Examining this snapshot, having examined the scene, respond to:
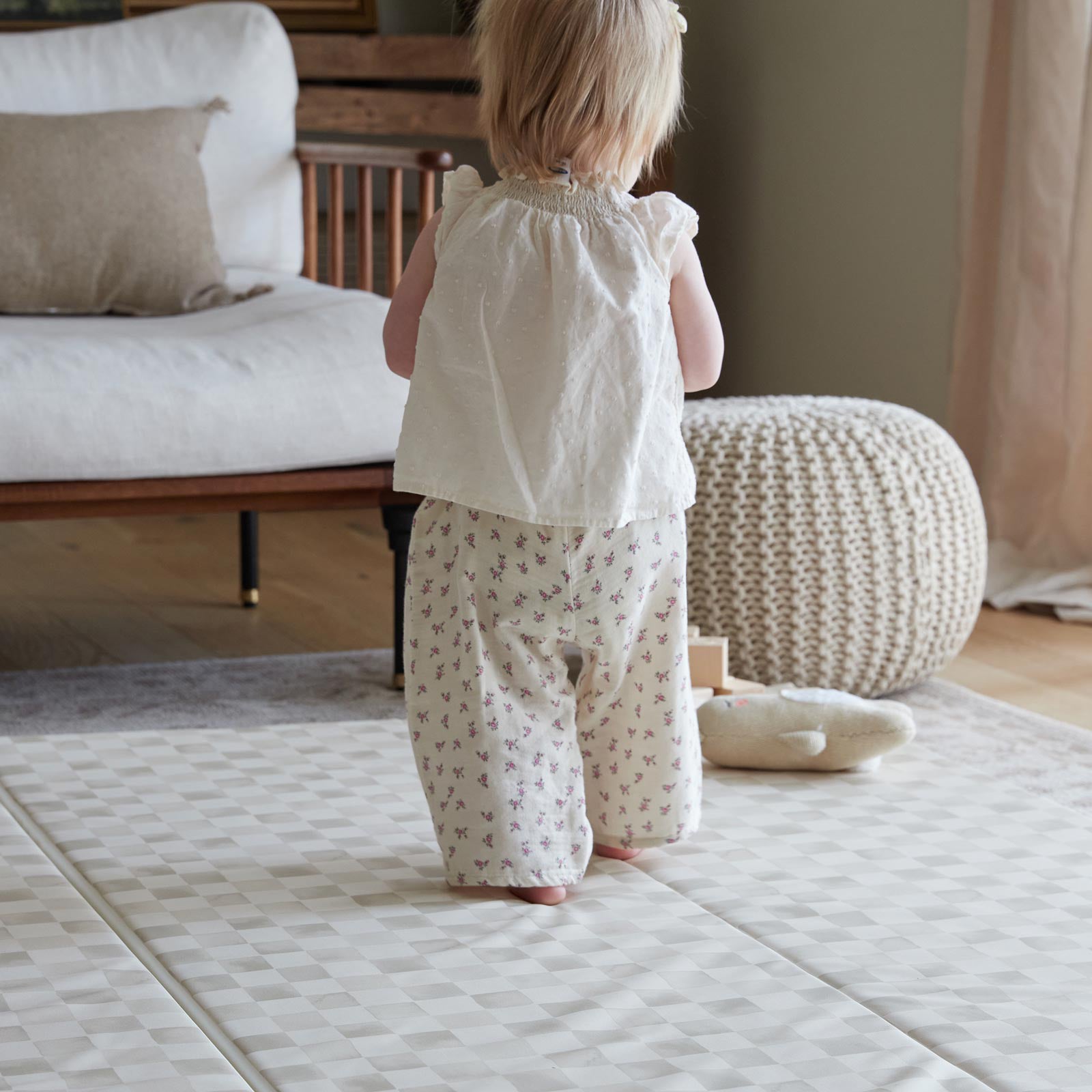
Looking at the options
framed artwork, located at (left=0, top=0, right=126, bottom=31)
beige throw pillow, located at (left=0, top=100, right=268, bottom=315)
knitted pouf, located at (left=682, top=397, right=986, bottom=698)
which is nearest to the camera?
knitted pouf, located at (left=682, top=397, right=986, bottom=698)

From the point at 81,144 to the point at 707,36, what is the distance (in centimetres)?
155

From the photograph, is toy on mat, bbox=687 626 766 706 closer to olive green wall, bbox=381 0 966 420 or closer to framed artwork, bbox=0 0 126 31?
olive green wall, bbox=381 0 966 420

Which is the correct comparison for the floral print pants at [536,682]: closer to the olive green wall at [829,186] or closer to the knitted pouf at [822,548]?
the knitted pouf at [822,548]

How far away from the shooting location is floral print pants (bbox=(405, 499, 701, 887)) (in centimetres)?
114

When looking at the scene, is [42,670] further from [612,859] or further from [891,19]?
[891,19]

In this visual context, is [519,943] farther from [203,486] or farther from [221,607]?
[221,607]

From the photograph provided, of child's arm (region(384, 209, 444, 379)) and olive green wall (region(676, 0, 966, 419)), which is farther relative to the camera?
olive green wall (region(676, 0, 966, 419))

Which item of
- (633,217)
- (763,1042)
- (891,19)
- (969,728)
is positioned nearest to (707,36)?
(891,19)

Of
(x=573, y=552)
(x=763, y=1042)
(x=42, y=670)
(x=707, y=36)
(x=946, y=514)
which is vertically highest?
(x=707, y=36)

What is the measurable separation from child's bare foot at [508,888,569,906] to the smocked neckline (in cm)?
50

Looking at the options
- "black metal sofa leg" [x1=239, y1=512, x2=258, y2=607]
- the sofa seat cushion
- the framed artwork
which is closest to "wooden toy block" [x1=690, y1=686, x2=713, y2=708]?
the sofa seat cushion

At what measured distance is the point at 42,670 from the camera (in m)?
1.94

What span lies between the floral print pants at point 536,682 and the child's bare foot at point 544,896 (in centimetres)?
1

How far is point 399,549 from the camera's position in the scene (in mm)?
1809
